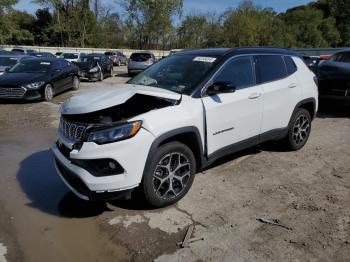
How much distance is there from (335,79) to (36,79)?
29.1 feet

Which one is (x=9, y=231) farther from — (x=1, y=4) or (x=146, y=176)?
(x=1, y=4)

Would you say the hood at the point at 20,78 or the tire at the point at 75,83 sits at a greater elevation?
the hood at the point at 20,78

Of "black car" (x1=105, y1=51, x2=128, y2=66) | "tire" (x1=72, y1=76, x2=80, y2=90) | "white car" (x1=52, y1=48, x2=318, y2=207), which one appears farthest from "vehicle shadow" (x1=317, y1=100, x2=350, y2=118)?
"black car" (x1=105, y1=51, x2=128, y2=66)

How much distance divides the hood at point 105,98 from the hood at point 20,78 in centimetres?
828

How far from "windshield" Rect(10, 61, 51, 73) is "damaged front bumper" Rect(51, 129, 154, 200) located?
33.4 ft

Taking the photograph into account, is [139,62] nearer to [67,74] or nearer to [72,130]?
[67,74]

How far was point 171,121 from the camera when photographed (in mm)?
4266

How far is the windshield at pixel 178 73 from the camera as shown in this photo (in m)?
4.86

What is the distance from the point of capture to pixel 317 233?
3889 millimetres

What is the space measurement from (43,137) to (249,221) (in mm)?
5174

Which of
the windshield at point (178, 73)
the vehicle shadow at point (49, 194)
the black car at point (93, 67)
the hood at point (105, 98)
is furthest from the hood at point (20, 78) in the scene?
the hood at point (105, 98)

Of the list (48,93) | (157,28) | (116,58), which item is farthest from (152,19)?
(48,93)

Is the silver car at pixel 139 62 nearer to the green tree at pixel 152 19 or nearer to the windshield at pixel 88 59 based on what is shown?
the windshield at pixel 88 59

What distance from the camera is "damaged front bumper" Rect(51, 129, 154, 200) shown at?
3.89 metres
